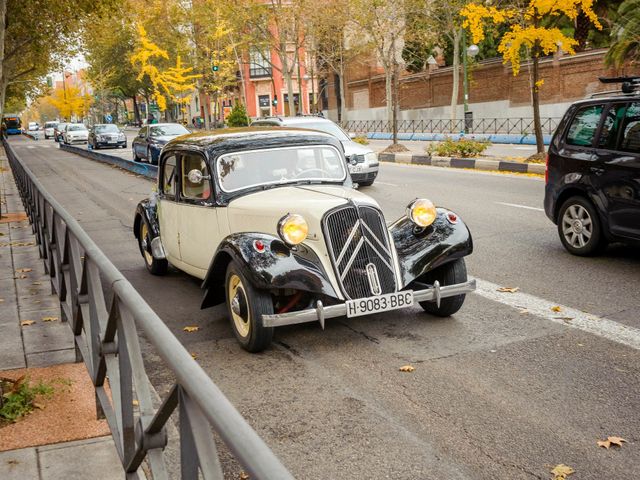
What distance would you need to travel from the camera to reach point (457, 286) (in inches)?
233

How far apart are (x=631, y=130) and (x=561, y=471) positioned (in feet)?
17.2

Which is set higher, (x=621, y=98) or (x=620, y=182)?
(x=621, y=98)

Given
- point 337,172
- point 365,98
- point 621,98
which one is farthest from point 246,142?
point 365,98

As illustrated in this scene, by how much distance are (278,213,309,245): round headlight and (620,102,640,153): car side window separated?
414cm

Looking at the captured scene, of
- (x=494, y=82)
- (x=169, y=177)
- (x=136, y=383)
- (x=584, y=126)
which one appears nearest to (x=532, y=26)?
(x=584, y=126)

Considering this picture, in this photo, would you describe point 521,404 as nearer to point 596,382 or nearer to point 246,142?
point 596,382

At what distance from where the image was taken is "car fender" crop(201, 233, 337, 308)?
5414mm

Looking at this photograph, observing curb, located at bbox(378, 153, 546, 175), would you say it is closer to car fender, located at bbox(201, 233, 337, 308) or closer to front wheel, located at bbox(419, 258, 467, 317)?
front wheel, located at bbox(419, 258, 467, 317)

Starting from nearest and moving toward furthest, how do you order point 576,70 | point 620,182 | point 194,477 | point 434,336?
point 194,477
point 434,336
point 620,182
point 576,70

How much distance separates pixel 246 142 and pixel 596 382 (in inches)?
147

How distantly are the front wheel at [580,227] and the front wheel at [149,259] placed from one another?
4743 millimetres

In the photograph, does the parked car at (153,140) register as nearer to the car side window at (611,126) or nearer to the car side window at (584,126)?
the car side window at (584,126)

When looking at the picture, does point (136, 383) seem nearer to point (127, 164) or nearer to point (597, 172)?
point (597, 172)

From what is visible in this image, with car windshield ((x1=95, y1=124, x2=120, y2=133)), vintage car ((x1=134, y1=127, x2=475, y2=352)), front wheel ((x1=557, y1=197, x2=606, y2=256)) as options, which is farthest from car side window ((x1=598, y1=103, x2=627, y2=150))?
car windshield ((x1=95, y1=124, x2=120, y2=133))
